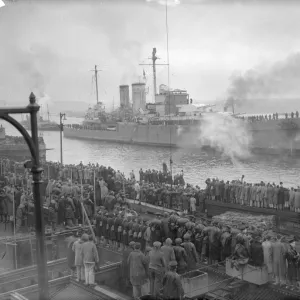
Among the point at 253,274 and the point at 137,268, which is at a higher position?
the point at 137,268

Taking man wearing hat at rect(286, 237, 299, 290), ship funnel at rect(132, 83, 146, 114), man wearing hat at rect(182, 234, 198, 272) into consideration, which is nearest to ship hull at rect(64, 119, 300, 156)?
ship funnel at rect(132, 83, 146, 114)

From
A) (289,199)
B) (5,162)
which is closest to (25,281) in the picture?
(289,199)

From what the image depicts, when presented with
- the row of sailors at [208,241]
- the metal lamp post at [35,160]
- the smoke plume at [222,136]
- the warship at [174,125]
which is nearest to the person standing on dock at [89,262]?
the row of sailors at [208,241]

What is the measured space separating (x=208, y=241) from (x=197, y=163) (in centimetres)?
1989

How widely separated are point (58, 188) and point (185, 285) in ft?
17.0

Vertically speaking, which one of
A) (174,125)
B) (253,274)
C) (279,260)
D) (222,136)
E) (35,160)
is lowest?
(253,274)

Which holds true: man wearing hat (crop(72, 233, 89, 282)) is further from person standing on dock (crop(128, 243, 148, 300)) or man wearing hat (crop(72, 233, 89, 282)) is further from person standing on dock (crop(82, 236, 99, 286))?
person standing on dock (crop(128, 243, 148, 300))

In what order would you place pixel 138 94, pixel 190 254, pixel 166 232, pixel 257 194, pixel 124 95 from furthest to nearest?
pixel 124 95 < pixel 138 94 < pixel 257 194 < pixel 166 232 < pixel 190 254

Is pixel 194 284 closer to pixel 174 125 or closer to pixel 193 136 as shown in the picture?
pixel 193 136

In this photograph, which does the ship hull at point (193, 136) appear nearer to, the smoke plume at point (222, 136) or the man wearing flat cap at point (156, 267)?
the smoke plume at point (222, 136)

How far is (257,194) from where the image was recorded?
9359 mm

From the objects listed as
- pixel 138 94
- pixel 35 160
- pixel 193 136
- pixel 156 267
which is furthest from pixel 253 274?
pixel 138 94

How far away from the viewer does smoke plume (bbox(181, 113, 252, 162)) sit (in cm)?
3016

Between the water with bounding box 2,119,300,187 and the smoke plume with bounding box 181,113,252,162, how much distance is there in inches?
39.4
